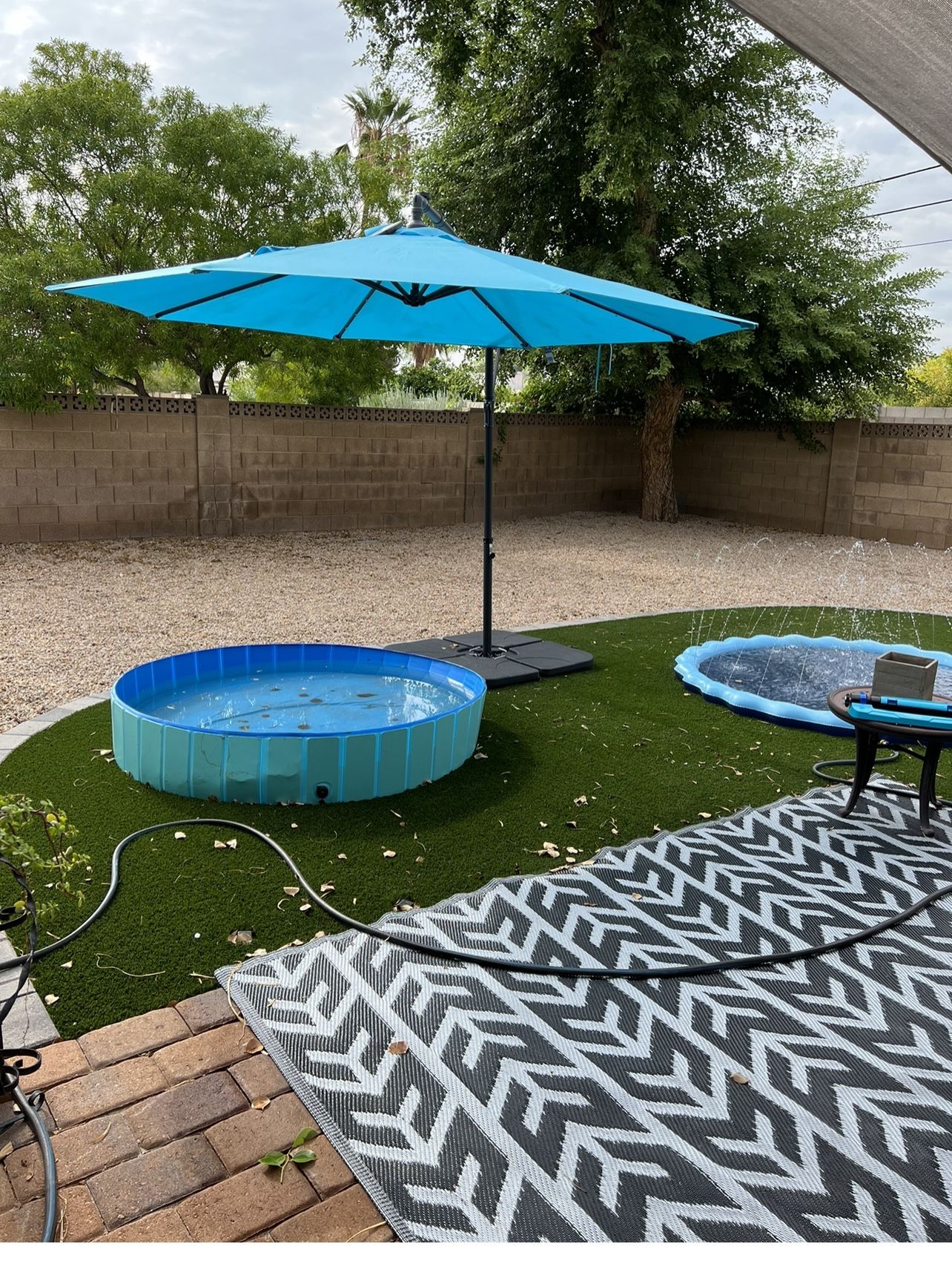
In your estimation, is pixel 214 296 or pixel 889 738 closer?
pixel 889 738

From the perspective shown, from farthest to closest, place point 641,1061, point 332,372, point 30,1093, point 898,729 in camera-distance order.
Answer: point 332,372 → point 898,729 → point 641,1061 → point 30,1093

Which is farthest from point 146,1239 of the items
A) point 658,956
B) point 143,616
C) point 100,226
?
point 100,226

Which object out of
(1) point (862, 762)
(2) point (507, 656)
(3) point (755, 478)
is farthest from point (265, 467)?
(1) point (862, 762)

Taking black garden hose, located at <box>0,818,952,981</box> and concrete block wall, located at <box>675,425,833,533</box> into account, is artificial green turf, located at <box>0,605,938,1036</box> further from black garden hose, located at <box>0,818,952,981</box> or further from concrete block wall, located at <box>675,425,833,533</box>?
concrete block wall, located at <box>675,425,833,533</box>

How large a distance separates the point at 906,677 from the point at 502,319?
282 cm

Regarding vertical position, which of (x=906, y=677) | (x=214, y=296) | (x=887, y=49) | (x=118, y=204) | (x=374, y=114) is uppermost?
(x=374, y=114)

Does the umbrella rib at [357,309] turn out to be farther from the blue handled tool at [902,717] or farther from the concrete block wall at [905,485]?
the concrete block wall at [905,485]

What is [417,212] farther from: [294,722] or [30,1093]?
[30,1093]

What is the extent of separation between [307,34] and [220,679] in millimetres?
9685

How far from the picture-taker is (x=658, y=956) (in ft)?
8.27

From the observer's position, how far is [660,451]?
1217 centimetres

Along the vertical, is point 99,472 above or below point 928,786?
→ above

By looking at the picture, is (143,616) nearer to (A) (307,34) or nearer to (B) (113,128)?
(B) (113,128)

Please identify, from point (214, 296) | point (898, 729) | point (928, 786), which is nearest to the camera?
point (898, 729)
